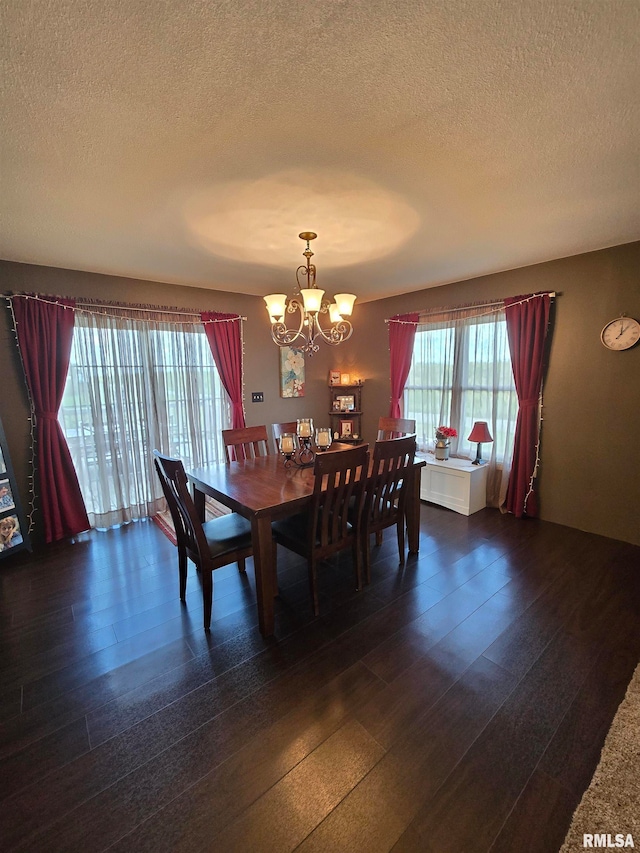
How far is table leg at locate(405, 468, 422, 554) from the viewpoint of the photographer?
2783 millimetres

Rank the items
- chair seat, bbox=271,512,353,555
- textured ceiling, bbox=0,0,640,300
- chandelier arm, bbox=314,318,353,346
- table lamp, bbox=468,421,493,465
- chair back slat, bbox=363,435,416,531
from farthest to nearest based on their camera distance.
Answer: table lamp, bbox=468,421,493,465 < chandelier arm, bbox=314,318,353,346 < chair back slat, bbox=363,435,416,531 < chair seat, bbox=271,512,353,555 < textured ceiling, bbox=0,0,640,300

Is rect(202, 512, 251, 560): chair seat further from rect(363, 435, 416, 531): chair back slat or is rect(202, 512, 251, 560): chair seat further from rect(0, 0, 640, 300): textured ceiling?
rect(0, 0, 640, 300): textured ceiling

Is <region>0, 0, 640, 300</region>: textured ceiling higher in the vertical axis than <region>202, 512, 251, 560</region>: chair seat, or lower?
higher

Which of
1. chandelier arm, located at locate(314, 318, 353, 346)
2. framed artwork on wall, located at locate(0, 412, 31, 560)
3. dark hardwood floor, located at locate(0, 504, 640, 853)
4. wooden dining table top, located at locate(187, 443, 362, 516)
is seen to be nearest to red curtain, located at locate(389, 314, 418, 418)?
chandelier arm, located at locate(314, 318, 353, 346)

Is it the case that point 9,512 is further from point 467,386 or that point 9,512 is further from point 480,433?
point 467,386

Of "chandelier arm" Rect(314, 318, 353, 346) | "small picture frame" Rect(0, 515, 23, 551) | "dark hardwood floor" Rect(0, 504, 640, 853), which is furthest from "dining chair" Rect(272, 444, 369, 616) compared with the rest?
"small picture frame" Rect(0, 515, 23, 551)

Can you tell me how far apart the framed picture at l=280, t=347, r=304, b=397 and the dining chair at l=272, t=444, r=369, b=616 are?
256cm

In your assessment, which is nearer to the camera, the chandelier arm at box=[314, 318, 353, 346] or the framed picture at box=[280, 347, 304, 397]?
the chandelier arm at box=[314, 318, 353, 346]

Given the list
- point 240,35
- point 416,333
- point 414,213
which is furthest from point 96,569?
point 416,333

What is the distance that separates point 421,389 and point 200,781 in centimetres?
388

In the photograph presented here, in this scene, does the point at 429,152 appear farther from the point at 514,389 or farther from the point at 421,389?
the point at 421,389

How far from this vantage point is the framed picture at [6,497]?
8.98ft

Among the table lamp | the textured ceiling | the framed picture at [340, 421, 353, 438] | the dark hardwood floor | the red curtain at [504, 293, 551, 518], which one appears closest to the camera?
the textured ceiling

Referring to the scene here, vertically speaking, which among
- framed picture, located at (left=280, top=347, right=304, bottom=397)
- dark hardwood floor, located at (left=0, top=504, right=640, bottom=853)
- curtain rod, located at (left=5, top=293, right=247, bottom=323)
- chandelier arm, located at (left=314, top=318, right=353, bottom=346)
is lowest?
dark hardwood floor, located at (left=0, top=504, right=640, bottom=853)
